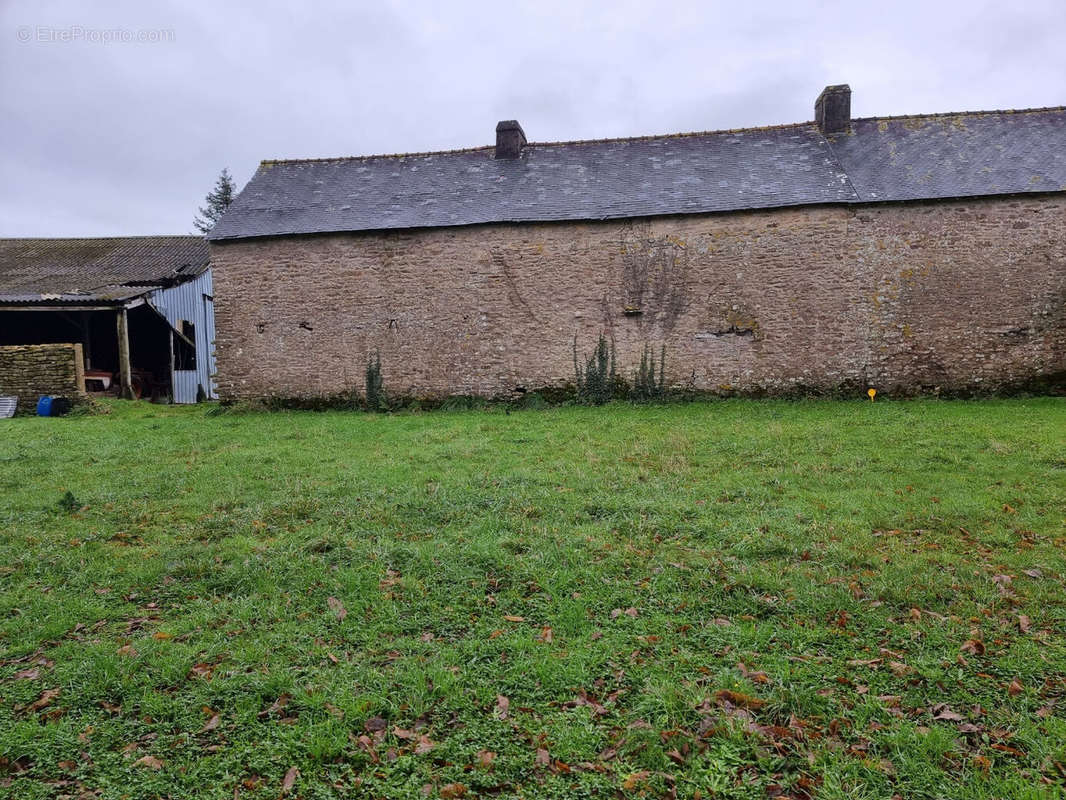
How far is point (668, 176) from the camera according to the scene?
15.2 meters

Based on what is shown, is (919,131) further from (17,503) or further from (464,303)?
Answer: (17,503)

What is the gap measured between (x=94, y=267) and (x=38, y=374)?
350 inches

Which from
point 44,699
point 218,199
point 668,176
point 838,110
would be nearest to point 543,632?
point 44,699

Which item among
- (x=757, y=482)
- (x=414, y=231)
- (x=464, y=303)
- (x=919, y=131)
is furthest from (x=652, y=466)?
(x=919, y=131)

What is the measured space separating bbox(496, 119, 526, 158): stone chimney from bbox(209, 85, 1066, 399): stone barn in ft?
2.49

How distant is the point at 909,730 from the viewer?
106 inches

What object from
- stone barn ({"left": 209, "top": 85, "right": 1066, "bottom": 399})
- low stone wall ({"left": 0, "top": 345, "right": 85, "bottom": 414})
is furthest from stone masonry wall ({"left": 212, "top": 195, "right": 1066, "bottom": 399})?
low stone wall ({"left": 0, "top": 345, "right": 85, "bottom": 414})

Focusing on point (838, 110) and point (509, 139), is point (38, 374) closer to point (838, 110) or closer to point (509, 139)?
point (509, 139)

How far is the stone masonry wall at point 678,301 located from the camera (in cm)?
1304

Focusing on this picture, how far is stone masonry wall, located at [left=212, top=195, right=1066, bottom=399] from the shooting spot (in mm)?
13039

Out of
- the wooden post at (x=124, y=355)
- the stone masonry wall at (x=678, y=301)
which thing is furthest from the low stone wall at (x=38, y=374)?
the stone masonry wall at (x=678, y=301)

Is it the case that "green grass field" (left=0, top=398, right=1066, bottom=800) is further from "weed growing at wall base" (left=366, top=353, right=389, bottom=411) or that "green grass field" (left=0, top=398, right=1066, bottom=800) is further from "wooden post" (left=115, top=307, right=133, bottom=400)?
"wooden post" (left=115, top=307, right=133, bottom=400)

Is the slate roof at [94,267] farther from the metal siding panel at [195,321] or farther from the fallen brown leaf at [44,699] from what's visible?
the fallen brown leaf at [44,699]

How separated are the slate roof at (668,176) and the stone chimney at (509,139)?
26 cm
